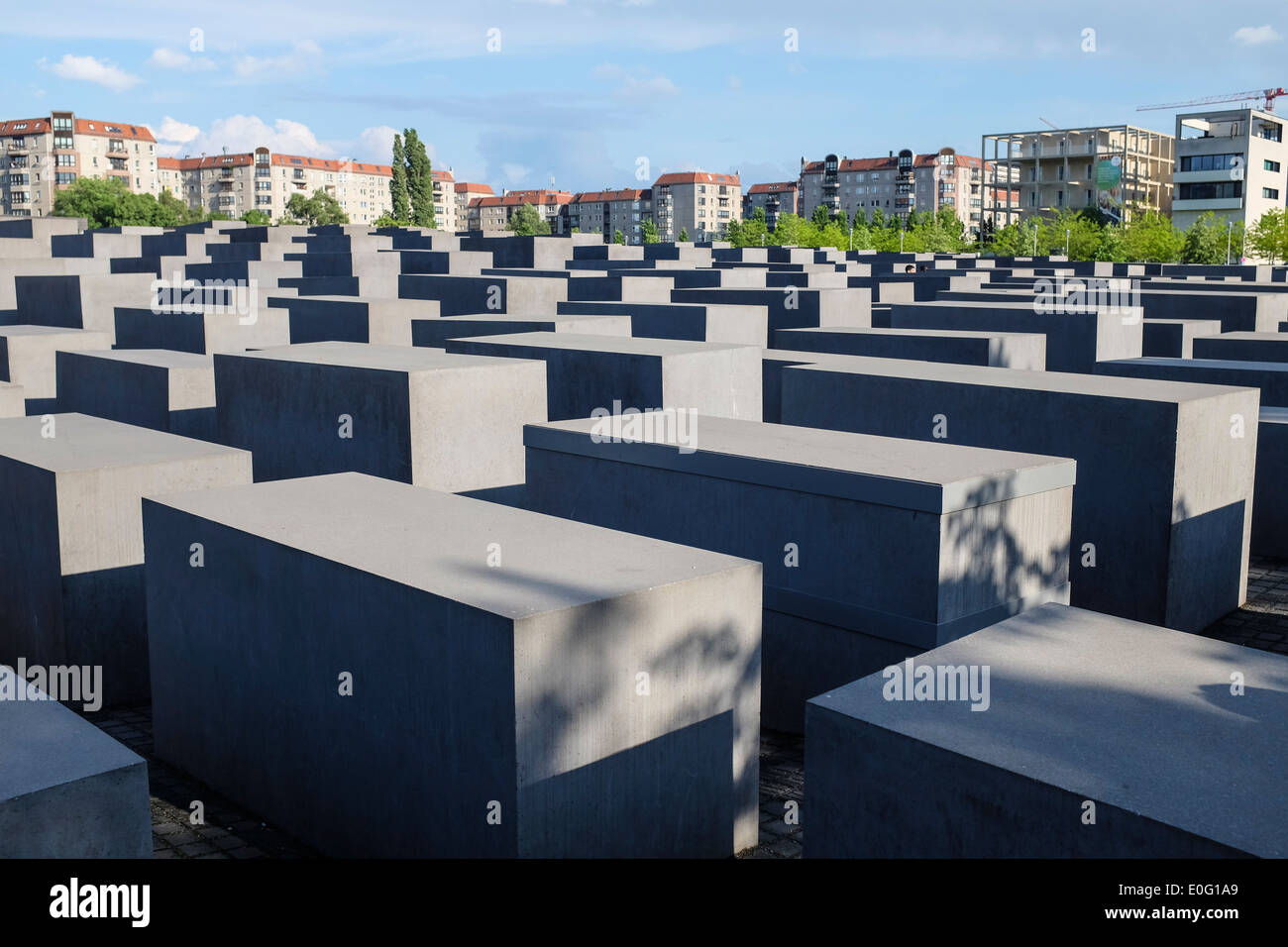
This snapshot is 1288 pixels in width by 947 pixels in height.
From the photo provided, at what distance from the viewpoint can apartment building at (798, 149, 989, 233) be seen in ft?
557

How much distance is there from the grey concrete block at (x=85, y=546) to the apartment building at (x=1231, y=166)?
93.5 metres

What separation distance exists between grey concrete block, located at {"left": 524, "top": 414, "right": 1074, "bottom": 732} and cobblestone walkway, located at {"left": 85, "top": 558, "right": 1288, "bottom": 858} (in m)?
0.64

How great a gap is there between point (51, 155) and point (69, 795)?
5987 inches

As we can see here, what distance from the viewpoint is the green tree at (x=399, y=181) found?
86000mm

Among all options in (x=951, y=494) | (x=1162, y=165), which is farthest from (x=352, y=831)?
(x=1162, y=165)

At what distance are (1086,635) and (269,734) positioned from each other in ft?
14.5

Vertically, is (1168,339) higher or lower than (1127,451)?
higher

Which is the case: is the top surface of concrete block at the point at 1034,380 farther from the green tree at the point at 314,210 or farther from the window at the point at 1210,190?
the window at the point at 1210,190

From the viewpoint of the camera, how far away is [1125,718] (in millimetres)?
4750

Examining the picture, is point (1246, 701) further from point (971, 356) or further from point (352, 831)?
point (971, 356)

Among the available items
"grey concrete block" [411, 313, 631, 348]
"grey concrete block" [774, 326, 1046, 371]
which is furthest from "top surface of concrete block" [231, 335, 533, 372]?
"grey concrete block" [774, 326, 1046, 371]

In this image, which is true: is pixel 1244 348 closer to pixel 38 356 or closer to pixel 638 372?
pixel 638 372

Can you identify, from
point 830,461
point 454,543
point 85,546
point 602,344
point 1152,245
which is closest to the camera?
point 454,543

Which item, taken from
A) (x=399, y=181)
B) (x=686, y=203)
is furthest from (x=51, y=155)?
(x=686, y=203)
